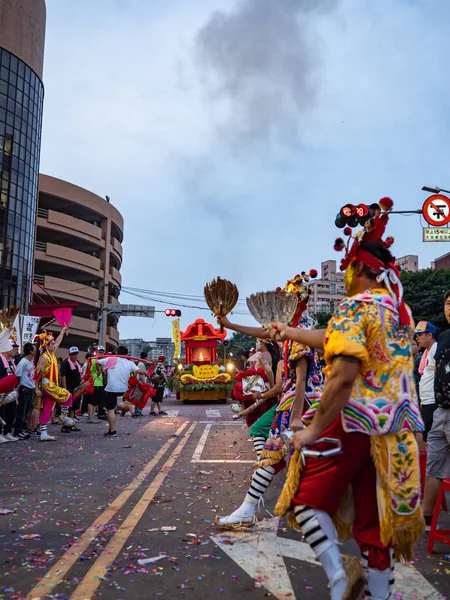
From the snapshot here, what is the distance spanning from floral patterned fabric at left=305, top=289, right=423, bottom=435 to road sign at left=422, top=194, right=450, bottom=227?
14868mm

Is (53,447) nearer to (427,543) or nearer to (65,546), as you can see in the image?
(65,546)

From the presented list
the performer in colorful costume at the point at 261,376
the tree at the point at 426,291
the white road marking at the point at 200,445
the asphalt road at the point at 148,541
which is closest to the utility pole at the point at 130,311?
the tree at the point at 426,291

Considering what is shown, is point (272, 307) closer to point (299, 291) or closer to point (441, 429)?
point (299, 291)

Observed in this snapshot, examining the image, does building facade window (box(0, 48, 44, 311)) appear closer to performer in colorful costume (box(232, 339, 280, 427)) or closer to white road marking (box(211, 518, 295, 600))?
performer in colorful costume (box(232, 339, 280, 427))

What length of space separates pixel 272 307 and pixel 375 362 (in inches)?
37.3

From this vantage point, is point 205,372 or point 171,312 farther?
point 171,312

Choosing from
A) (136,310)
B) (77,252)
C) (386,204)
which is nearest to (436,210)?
(386,204)

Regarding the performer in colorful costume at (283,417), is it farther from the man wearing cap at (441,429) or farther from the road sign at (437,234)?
the road sign at (437,234)

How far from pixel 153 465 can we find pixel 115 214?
53.0 m

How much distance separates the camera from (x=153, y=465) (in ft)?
26.8

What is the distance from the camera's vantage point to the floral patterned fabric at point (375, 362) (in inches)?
106

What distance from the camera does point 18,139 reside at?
134ft

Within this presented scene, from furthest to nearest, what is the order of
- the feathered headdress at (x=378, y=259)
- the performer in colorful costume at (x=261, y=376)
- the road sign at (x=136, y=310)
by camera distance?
the road sign at (x=136, y=310) → the performer in colorful costume at (x=261, y=376) → the feathered headdress at (x=378, y=259)

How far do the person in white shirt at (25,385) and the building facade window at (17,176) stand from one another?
93.0 feet
